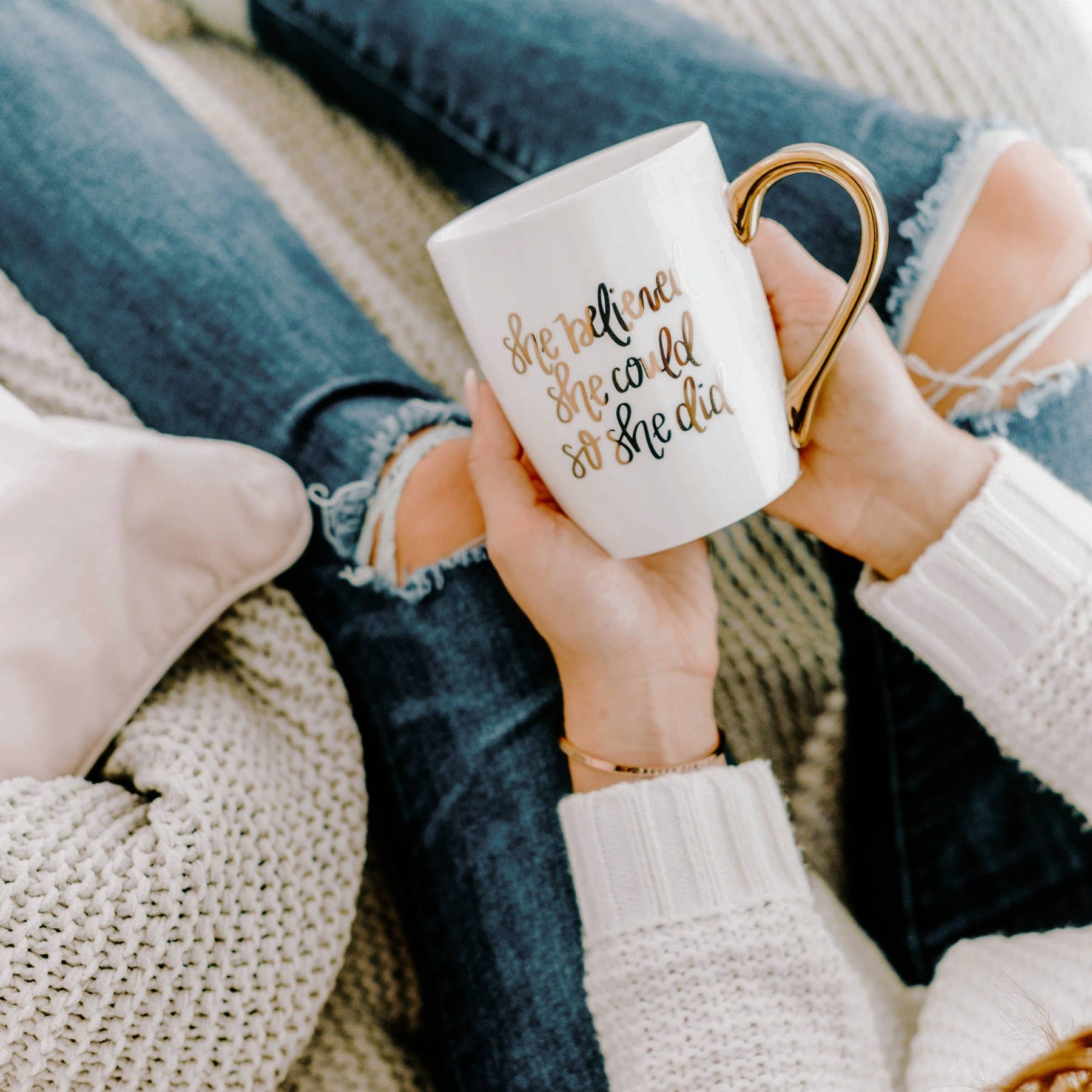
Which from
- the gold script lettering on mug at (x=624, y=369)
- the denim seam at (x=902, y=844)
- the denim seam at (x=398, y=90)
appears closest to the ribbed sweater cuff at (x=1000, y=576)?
the denim seam at (x=902, y=844)

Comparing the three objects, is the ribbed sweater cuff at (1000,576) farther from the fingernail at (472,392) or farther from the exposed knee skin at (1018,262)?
the fingernail at (472,392)

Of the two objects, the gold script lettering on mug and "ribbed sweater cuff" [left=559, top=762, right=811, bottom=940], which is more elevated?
the gold script lettering on mug

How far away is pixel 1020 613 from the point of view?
552 millimetres

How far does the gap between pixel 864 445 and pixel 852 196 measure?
7.6 inches

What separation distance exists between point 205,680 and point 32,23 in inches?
23.1

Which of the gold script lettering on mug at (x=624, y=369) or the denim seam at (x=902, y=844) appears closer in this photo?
the gold script lettering on mug at (x=624, y=369)

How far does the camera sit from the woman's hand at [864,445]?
0.55 metres

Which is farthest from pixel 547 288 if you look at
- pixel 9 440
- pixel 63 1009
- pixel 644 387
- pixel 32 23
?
pixel 32 23

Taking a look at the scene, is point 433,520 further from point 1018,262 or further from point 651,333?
point 1018,262

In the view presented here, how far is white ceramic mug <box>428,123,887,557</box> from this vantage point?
41 centimetres

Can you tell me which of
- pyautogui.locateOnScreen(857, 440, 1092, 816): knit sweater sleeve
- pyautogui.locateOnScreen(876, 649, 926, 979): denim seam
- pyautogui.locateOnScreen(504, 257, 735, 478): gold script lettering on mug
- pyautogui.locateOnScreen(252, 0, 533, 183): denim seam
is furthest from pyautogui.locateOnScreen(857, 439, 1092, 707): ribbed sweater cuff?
pyautogui.locateOnScreen(252, 0, 533, 183): denim seam

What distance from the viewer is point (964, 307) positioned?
646 mm

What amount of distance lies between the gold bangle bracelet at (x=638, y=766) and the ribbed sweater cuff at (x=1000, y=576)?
173 mm

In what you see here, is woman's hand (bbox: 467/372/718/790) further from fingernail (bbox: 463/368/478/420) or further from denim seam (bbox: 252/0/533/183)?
denim seam (bbox: 252/0/533/183)
